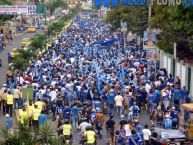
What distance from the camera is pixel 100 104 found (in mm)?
29609

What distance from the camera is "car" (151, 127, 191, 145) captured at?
73.0ft

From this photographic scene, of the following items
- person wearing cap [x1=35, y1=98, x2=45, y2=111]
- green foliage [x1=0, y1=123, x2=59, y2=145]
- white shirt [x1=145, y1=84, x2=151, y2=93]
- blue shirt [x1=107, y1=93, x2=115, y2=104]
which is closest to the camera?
green foliage [x1=0, y1=123, x2=59, y2=145]

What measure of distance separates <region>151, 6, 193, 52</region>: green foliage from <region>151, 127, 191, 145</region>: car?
10.4 metres

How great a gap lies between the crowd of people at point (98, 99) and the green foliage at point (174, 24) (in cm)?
196

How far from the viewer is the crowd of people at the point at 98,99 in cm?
2397

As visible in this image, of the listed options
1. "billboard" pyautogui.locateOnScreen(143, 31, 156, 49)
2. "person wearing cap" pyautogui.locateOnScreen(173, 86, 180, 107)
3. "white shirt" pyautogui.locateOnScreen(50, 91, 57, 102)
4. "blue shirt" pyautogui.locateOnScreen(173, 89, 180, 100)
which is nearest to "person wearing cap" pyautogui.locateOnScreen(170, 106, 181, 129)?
"person wearing cap" pyautogui.locateOnScreen(173, 86, 180, 107)

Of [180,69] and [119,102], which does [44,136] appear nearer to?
[119,102]

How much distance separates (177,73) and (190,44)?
24.8 ft

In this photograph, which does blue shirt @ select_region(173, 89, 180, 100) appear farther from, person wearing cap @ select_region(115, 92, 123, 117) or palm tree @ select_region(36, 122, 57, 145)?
palm tree @ select_region(36, 122, 57, 145)

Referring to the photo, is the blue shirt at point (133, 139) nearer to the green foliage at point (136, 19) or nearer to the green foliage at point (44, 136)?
the green foliage at point (44, 136)

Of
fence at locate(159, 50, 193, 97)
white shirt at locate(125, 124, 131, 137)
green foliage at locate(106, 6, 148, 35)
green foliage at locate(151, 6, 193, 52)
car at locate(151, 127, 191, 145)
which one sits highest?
green foliage at locate(151, 6, 193, 52)

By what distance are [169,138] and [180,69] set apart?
19.5 metres

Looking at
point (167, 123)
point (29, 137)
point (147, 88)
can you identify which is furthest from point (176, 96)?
point (29, 137)

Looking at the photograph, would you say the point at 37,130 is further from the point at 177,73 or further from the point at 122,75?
the point at 177,73
